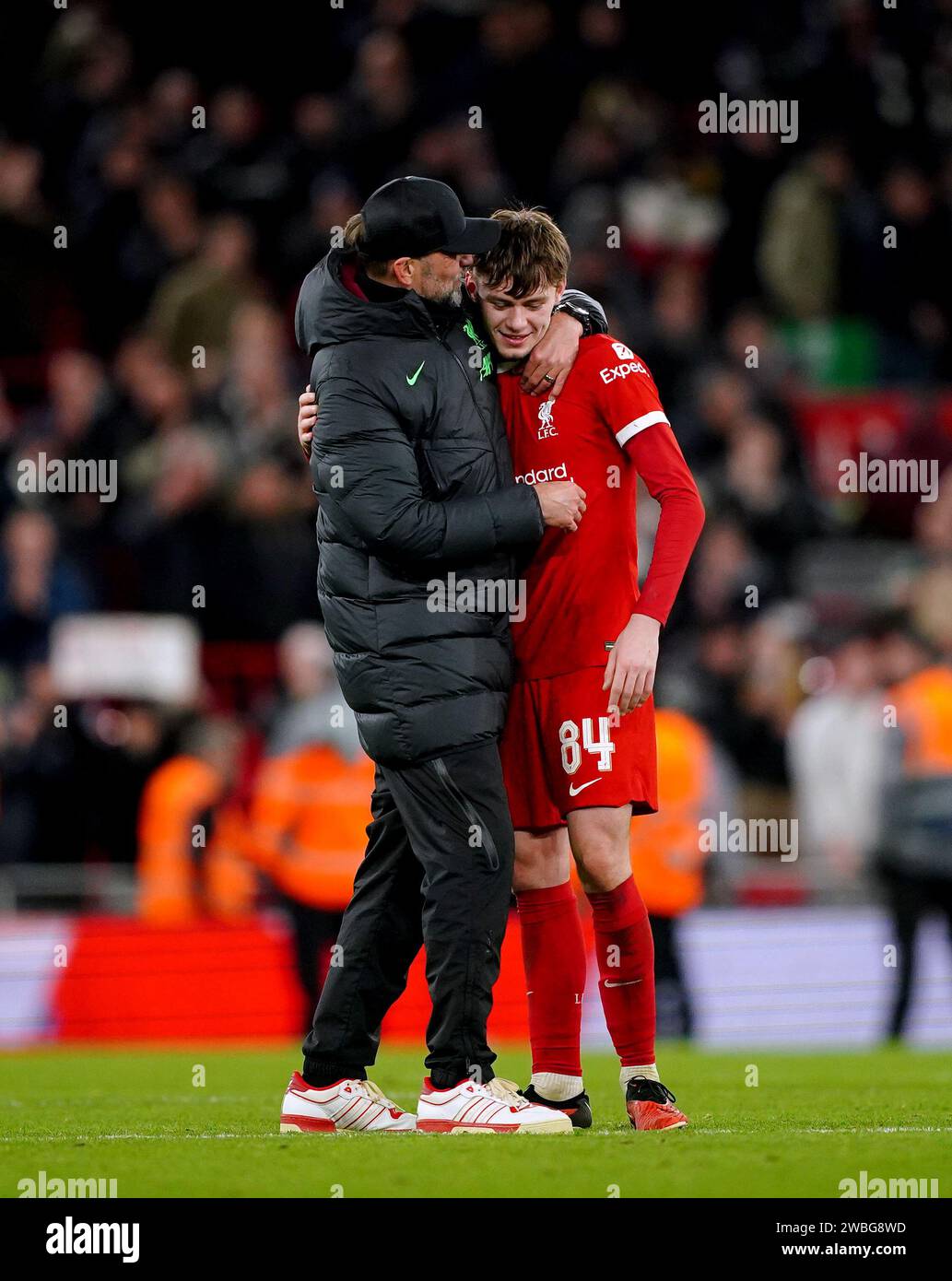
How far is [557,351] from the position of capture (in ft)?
18.5

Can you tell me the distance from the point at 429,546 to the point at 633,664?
0.62 m

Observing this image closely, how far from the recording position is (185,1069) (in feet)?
28.2

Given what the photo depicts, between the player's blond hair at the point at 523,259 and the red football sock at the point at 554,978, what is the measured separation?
64.7 inches

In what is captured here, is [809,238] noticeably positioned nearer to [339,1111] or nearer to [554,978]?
[554,978]

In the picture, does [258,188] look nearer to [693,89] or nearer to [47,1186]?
[693,89]

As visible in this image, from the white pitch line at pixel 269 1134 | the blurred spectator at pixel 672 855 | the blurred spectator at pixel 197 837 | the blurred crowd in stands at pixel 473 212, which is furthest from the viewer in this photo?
the blurred crowd in stands at pixel 473 212

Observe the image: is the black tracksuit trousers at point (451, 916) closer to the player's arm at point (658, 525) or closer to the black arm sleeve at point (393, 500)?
the player's arm at point (658, 525)

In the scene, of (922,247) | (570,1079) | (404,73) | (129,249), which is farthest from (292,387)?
(570,1079)

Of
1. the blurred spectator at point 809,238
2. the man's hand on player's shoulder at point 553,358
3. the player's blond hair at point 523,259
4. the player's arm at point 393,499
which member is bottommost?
the player's arm at point 393,499

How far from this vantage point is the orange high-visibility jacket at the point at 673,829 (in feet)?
33.0

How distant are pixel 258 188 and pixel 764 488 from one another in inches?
191

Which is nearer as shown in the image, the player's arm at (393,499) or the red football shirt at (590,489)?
the player's arm at (393,499)

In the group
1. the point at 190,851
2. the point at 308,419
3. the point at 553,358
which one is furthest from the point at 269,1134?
the point at 190,851

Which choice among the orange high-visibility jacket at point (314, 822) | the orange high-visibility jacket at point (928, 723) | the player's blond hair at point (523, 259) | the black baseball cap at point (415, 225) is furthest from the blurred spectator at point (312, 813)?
the black baseball cap at point (415, 225)
